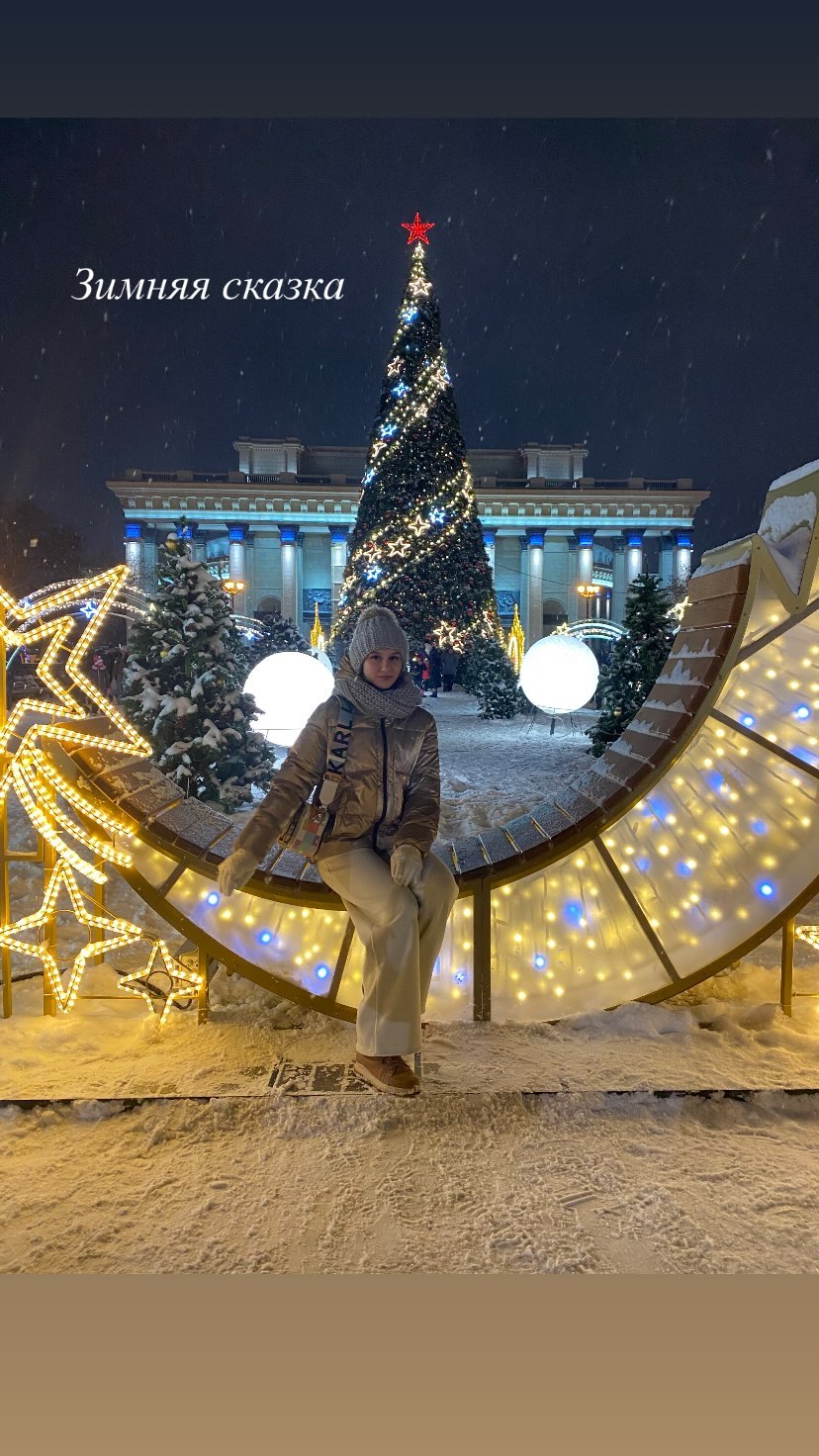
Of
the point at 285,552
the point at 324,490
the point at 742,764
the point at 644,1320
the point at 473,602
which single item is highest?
the point at 324,490

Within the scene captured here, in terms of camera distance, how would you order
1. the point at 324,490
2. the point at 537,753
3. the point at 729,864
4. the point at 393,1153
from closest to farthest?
1. the point at 393,1153
2. the point at 729,864
3. the point at 537,753
4. the point at 324,490

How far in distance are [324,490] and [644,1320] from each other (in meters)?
45.9

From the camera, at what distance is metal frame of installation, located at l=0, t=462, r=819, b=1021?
3.40 metres

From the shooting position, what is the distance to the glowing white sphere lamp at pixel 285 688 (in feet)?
29.7

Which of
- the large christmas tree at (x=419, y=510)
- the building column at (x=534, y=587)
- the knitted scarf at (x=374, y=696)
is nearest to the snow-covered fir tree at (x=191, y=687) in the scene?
the knitted scarf at (x=374, y=696)

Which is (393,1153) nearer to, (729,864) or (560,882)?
(560,882)

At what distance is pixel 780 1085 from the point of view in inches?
118

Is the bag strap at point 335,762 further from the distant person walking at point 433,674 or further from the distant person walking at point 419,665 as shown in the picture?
the distant person walking at point 433,674

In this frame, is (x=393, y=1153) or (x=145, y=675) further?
(x=145, y=675)

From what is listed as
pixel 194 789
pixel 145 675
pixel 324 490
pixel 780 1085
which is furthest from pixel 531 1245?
pixel 324 490

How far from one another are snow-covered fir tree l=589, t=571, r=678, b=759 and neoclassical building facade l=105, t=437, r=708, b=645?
116 feet

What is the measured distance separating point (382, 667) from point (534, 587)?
45815 millimetres

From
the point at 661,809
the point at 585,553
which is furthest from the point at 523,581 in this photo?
the point at 661,809

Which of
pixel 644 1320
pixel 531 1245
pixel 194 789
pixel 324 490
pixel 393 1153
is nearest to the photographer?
pixel 644 1320
